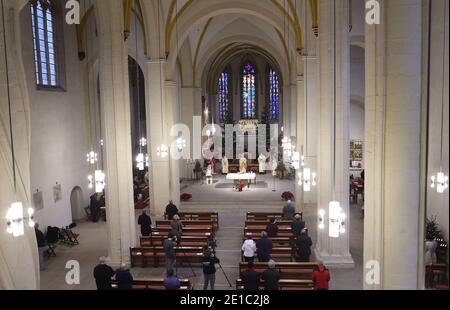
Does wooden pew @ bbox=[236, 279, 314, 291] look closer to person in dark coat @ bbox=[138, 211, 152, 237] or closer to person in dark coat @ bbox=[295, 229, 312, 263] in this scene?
person in dark coat @ bbox=[295, 229, 312, 263]

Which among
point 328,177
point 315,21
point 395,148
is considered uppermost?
point 315,21

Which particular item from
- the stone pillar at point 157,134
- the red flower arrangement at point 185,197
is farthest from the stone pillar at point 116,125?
the red flower arrangement at point 185,197

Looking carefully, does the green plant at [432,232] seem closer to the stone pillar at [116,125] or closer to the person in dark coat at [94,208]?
the stone pillar at [116,125]

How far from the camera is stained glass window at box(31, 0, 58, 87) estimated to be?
59.7 ft

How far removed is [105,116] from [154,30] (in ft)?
23.2

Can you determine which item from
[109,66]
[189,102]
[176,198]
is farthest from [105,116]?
[189,102]

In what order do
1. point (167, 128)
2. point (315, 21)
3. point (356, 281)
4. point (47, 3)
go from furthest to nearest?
point (167, 128), point (47, 3), point (315, 21), point (356, 281)

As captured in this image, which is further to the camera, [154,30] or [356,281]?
[154,30]

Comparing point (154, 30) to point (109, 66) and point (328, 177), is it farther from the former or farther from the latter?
point (328, 177)

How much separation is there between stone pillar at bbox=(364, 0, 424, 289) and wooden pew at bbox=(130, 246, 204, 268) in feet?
25.1

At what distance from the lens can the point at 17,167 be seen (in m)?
10.0

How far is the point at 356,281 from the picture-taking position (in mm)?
13062

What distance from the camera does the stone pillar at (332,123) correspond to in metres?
13.5

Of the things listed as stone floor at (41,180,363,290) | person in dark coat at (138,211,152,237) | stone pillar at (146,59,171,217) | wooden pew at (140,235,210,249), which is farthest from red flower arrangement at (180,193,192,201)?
wooden pew at (140,235,210,249)
